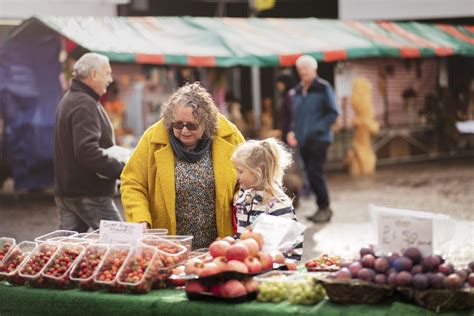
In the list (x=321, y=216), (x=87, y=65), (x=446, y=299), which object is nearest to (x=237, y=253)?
(x=446, y=299)

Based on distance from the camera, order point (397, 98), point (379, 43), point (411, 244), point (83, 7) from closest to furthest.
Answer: point (411, 244), point (83, 7), point (379, 43), point (397, 98)

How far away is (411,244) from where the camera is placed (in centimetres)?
434

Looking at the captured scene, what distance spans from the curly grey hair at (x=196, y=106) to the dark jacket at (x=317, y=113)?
6.40m

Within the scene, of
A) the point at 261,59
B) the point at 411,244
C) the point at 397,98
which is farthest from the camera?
the point at 397,98

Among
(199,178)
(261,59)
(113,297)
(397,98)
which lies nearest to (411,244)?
(113,297)

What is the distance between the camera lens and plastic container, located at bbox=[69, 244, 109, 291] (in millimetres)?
4949

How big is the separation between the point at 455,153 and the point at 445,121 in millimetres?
1097

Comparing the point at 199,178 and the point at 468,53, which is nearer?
the point at 199,178

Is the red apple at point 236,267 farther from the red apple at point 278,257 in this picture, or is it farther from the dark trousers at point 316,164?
the dark trousers at point 316,164

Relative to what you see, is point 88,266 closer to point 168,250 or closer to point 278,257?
point 168,250

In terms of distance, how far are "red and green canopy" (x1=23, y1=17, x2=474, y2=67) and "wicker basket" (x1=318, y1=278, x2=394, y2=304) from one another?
8086 millimetres

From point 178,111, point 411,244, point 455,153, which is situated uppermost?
point 178,111

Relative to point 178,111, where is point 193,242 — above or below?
below

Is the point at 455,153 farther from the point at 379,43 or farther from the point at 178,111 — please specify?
the point at 178,111
